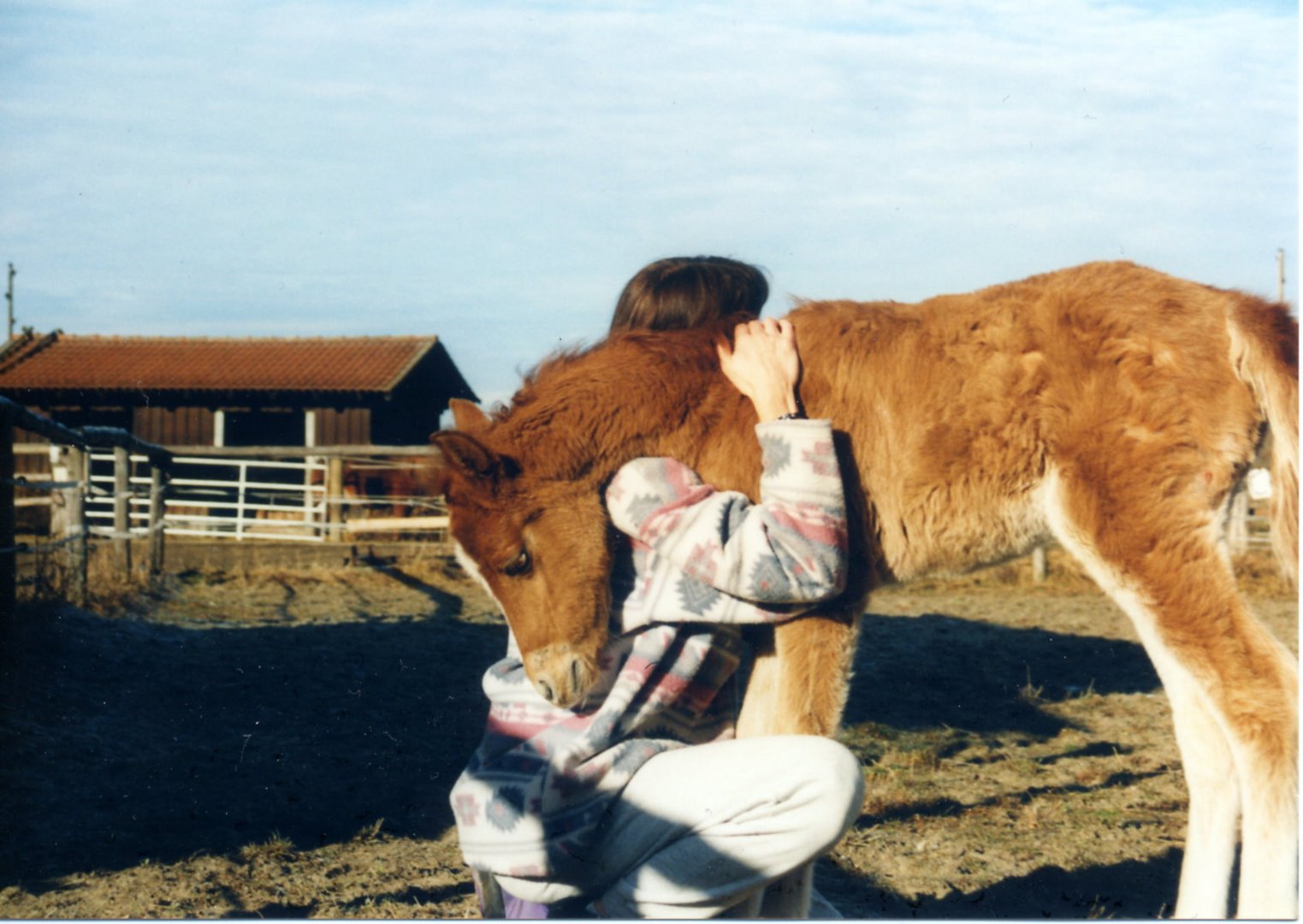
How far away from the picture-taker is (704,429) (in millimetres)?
2975

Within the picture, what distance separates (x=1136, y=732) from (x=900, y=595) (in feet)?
18.5

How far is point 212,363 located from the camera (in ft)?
72.1

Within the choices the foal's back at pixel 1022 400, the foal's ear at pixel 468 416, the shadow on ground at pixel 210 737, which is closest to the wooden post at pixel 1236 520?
the foal's back at pixel 1022 400

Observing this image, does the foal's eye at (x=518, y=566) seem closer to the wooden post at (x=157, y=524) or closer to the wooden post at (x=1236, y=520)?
the wooden post at (x=1236, y=520)

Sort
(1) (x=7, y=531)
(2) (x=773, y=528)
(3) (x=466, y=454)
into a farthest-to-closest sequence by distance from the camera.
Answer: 1. (1) (x=7, y=531)
2. (3) (x=466, y=454)
3. (2) (x=773, y=528)

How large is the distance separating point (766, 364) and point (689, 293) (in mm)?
392

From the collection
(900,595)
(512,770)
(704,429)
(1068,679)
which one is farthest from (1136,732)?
(900,595)

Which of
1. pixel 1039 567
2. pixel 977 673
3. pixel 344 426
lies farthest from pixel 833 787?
pixel 344 426

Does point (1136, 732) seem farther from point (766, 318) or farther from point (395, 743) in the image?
point (766, 318)

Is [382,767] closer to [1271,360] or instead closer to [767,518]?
[767,518]

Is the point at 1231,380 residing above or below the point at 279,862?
above

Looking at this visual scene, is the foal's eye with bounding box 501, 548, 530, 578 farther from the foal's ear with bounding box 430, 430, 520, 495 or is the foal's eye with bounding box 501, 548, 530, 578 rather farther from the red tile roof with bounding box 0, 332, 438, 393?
the red tile roof with bounding box 0, 332, 438, 393

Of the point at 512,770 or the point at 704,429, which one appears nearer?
the point at 512,770

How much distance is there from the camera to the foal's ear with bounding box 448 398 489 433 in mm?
3055
